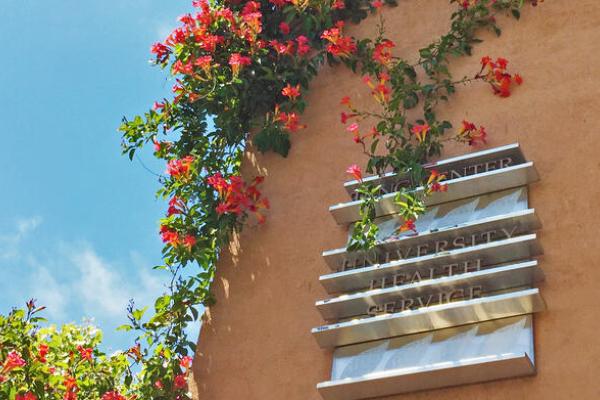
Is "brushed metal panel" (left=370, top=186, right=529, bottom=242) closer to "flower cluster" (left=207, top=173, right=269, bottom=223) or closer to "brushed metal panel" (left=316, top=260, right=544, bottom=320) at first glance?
"brushed metal panel" (left=316, top=260, right=544, bottom=320)

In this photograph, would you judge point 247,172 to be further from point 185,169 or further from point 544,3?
point 544,3

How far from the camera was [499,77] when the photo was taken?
6.46 meters

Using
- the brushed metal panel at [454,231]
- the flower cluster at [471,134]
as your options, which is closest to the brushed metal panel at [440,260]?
the brushed metal panel at [454,231]

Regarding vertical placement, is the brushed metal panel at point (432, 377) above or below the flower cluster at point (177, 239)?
below

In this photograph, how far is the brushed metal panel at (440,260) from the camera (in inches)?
215

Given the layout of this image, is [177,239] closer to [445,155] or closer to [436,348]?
[445,155]

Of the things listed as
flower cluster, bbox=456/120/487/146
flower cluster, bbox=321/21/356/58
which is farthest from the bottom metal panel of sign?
flower cluster, bbox=321/21/356/58

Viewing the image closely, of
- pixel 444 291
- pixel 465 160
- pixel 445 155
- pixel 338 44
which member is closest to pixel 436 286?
pixel 444 291

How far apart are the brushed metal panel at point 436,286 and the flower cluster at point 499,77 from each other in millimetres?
1503

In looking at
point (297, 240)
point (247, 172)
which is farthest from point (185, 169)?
point (297, 240)

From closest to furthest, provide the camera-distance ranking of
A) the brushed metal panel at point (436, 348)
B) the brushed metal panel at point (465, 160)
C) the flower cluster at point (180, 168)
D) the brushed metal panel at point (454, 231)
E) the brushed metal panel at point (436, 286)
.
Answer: the brushed metal panel at point (436, 348) < the brushed metal panel at point (436, 286) < the brushed metal panel at point (454, 231) < the brushed metal panel at point (465, 160) < the flower cluster at point (180, 168)

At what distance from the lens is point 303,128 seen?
7.15m

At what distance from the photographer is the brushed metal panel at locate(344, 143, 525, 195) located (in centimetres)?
601

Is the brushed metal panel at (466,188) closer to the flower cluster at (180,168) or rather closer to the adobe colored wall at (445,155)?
the adobe colored wall at (445,155)
